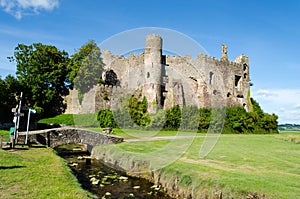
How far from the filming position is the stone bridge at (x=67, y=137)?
1981 cm

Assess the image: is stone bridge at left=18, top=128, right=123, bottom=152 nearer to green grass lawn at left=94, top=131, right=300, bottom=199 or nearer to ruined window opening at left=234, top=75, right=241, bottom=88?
green grass lawn at left=94, top=131, right=300, bottom=199

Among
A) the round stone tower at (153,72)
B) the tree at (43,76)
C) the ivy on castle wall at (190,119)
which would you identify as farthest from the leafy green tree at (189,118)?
the tree at (43,76)

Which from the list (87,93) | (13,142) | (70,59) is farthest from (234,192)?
(70,59)

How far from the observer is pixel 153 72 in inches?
1474

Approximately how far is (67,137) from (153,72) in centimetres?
1816

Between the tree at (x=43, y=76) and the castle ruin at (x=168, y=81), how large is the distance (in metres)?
2.30

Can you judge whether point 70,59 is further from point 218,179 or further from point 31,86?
point 218,179

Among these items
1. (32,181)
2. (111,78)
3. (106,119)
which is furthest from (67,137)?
(111,78)

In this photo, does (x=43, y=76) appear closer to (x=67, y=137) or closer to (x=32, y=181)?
(x=67, y=137)

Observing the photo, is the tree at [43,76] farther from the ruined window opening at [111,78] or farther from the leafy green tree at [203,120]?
the leafy green tree at [203,120]

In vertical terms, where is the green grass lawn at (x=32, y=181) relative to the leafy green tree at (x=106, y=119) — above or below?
below

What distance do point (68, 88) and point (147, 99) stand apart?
47.9ft

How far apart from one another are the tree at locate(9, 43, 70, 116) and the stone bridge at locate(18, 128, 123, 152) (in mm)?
17669

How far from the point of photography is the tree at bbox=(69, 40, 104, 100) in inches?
1496
